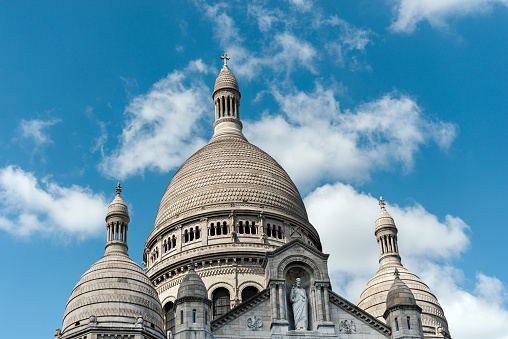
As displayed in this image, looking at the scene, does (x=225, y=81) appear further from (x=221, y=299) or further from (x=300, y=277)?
(x=300, y=277)

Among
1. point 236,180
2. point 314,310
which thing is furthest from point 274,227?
point 314,310

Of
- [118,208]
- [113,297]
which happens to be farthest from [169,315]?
[113,297]

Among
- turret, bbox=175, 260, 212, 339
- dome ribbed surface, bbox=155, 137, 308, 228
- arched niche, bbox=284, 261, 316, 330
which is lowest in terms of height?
turret, bbox=175, 260, 212, 339

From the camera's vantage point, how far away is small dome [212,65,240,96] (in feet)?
229

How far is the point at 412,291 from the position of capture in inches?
2149

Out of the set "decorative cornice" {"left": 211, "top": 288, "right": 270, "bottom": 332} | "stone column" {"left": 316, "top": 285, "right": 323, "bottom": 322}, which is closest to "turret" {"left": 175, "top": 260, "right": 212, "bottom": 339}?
"decorative cornice" {"left": 211, "top": 288, "right": 270, "bottom": 332}

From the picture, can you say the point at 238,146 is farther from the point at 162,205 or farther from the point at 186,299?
the point at 186,299

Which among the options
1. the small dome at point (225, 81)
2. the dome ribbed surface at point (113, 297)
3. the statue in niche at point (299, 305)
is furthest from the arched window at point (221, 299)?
the small dome at point (225, 81)

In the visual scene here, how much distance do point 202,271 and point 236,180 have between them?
25.5 ft

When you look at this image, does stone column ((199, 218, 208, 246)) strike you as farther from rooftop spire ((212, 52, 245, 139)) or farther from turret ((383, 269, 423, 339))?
turret ((383, 269, 423, 339))

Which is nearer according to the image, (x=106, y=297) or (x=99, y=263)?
(x=106, y=297)

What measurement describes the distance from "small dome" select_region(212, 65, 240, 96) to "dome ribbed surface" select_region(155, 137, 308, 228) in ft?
21.6

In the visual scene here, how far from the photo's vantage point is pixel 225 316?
1561 inches

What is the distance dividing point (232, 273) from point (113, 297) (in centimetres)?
1114
